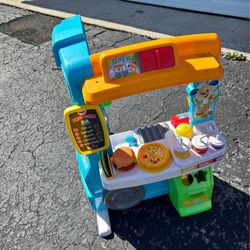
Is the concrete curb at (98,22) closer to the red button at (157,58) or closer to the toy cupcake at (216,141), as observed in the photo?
the toy cupcake at (216,141)

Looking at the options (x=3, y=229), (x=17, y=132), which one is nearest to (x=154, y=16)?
(x=17, y=132)

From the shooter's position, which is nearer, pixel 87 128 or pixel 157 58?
pixel 157 58

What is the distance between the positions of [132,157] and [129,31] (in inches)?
108

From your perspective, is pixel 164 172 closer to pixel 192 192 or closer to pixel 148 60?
pixel 192 192

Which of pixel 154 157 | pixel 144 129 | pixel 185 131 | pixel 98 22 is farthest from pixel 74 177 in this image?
pixel 98 22

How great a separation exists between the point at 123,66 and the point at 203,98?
0.60 m

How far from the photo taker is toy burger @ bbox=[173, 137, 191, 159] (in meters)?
1.89

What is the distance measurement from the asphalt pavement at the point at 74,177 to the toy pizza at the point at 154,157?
0.54m

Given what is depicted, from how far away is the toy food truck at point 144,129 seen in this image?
5.27 feet

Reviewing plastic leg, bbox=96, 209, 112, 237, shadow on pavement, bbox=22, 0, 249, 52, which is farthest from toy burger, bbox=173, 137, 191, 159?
shadow on pavement, bbox=22, 0, 249, 52

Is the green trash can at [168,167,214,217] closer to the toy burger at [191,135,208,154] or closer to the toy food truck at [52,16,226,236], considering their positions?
the toy food truck at [52,16,226,236]

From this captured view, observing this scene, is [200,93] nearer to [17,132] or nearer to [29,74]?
[17,132]

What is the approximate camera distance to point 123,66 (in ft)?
5.28

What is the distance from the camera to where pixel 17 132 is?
3143 millimetres
